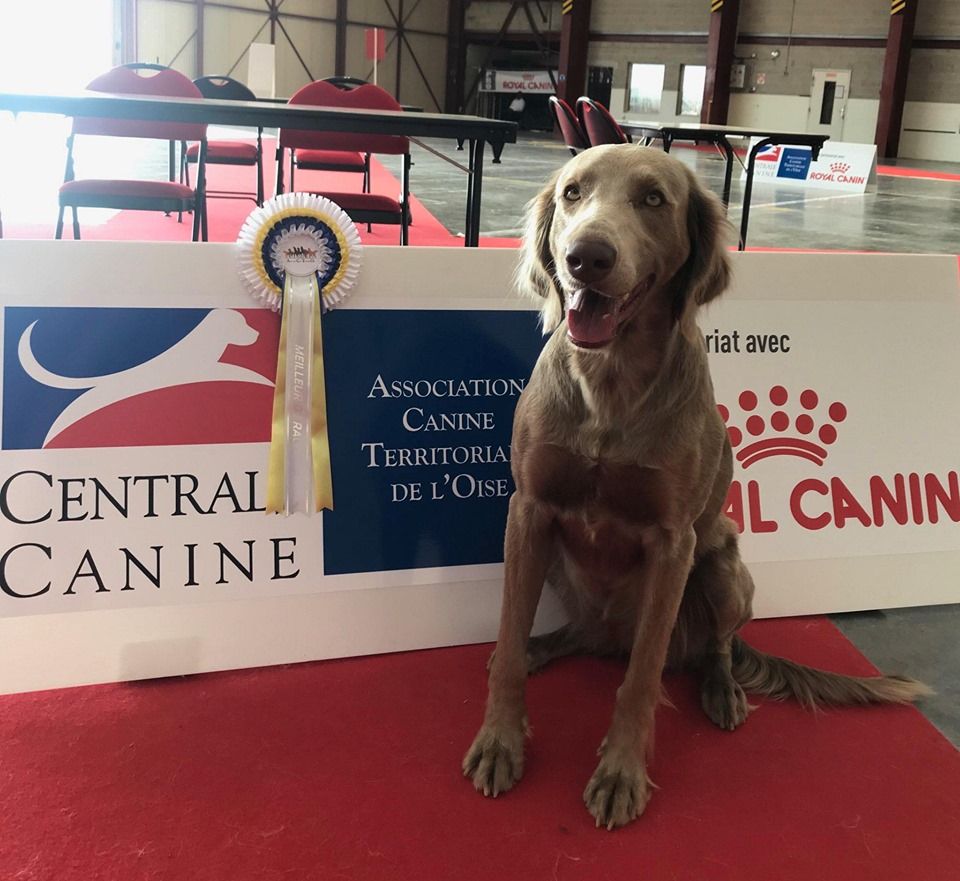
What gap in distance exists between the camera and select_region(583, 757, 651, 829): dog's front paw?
153 centimetres

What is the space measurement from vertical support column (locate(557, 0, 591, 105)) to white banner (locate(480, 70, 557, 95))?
1124mm

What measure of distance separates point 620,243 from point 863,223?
8.14m

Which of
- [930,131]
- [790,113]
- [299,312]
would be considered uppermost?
[790,113]

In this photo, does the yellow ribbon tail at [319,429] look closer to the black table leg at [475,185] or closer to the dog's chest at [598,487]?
the dog's chest at [598,487]

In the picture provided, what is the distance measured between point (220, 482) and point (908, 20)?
19678mm

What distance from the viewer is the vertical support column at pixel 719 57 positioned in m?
18.6

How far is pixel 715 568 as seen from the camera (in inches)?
72.6

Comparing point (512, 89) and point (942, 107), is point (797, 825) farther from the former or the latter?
point (512, 89)

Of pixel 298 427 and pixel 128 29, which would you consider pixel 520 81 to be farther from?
pixel 298 427

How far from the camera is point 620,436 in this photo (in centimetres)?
159

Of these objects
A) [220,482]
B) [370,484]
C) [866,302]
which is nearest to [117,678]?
[220,482]

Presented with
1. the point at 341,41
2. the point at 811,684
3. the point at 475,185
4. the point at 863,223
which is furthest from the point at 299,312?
the point at 341,41

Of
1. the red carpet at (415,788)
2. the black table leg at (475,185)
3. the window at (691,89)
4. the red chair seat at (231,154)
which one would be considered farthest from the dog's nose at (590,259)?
the window at (691,89)

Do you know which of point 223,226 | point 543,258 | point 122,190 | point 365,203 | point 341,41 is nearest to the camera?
point 543,258
